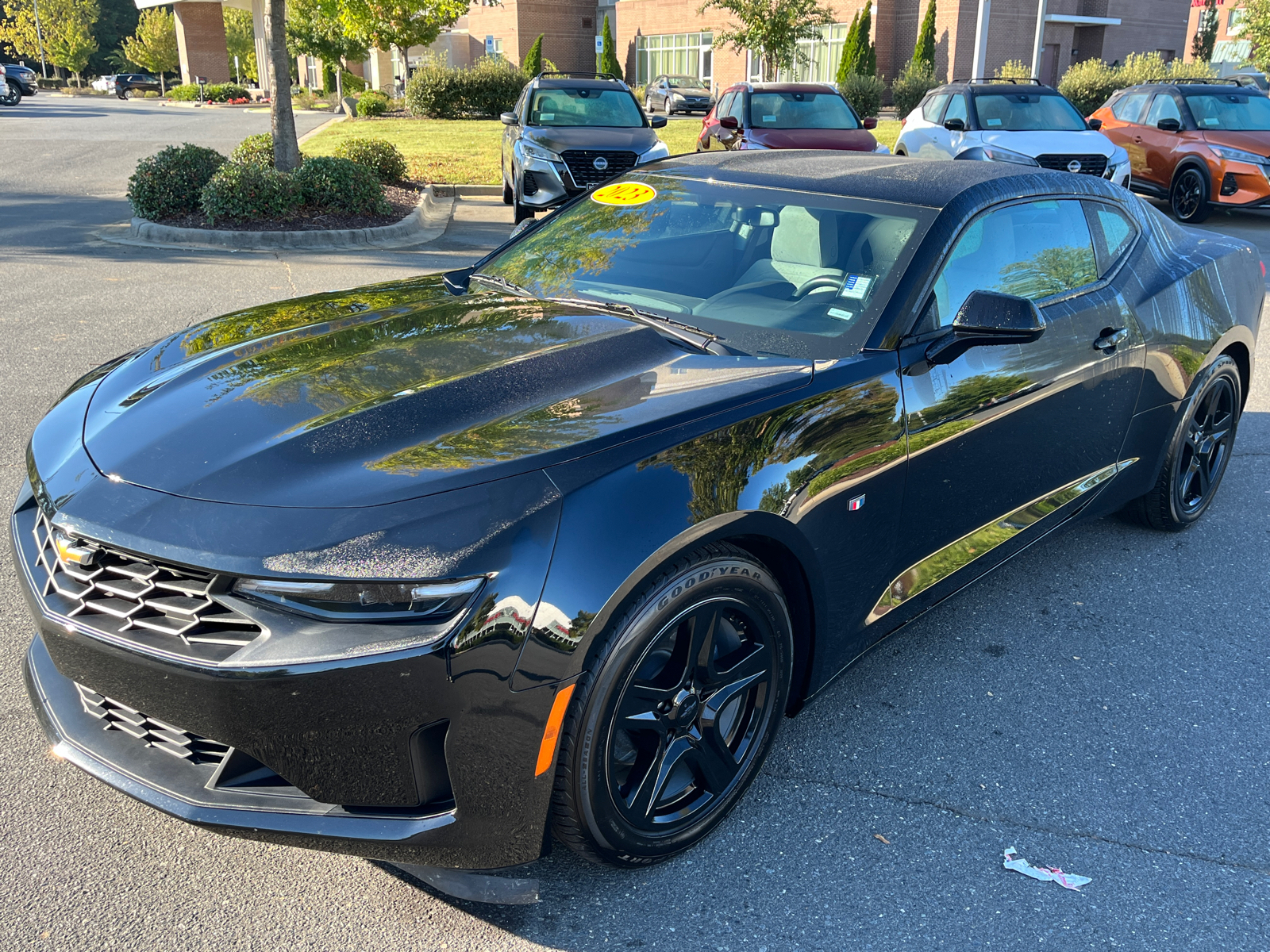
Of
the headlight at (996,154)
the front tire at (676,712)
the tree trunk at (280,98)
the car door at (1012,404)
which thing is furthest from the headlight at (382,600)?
the headlight at (996,154)

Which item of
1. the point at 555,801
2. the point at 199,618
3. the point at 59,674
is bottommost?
the point at 555,801

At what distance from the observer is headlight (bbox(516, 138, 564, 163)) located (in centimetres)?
1220

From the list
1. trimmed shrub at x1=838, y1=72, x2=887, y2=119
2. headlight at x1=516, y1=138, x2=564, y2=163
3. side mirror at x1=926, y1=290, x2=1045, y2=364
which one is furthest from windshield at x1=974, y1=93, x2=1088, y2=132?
trimmed shrub at x1=838, y1=72, x2=887, y2=119

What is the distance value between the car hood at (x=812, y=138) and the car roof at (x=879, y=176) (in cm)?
1038

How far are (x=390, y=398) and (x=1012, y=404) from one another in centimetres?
193

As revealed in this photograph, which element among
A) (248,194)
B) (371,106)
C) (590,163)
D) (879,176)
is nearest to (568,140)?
(590,163)

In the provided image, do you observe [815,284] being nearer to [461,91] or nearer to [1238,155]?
[1238,155]

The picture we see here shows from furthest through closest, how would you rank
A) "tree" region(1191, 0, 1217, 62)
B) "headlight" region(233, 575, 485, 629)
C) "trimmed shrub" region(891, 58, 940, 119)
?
"tree" region(1191, 0, 1217, 62) < "trimmed shrub" region(891, 58, 940, 119) < "headlight" region(233, 575, 485, 629)

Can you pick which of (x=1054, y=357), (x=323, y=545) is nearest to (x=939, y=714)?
(x=1054, y=357)

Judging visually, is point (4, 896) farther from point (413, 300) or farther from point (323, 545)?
point (413, 300)

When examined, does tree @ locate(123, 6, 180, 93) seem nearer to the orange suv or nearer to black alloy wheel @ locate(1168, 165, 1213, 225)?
the orange suv

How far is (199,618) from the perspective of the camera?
6.77ft

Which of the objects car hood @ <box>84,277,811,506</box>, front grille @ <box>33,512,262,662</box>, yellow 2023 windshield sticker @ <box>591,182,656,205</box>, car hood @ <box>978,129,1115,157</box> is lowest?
front grille @ <box>33,512,262,662</box>

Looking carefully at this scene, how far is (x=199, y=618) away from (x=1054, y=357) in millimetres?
2724
